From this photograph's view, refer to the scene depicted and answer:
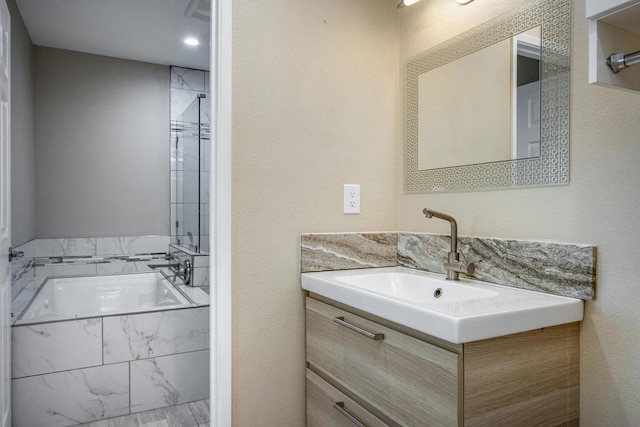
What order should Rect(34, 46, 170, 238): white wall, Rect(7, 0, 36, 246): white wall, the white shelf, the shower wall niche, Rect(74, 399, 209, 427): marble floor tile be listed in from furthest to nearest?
1. Rect(34, 46, 170, 238): white wall
2. the shower wall niche
3. Rect(7, 0, 36, 246): white wall
4. Rect(74, 399, 209, 427): marble floor tile
5. the white shelf

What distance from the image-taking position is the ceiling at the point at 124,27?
9.62 feet

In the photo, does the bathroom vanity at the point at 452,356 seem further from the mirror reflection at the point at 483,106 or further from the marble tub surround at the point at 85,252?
the marble tub surround at the point at 85,252

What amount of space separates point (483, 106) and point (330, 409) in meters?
1.13

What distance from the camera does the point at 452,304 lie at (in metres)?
1.01

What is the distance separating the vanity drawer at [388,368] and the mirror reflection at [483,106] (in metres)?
0.69

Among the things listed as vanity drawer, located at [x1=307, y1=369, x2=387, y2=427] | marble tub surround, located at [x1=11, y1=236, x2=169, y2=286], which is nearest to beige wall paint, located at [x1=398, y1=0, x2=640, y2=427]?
vanity drawer, located at [x1=307, y1=369, x2=387, y2=427]

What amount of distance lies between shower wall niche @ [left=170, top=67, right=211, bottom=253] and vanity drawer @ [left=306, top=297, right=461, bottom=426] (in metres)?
1.97

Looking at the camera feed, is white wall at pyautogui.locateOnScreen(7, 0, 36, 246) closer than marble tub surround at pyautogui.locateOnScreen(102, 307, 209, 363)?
No

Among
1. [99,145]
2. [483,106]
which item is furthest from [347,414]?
[99,145]

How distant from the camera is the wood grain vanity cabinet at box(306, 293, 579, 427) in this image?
910 mm

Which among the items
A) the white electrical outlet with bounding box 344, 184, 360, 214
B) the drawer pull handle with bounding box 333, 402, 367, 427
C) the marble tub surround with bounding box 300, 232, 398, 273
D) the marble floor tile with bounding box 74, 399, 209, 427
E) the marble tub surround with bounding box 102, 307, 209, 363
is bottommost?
the marble floor tile with bounding box 74, 399, 209, 427

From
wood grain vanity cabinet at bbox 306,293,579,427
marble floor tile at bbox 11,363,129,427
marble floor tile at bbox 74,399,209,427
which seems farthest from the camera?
marble floor tile at bbox 74,399,209,427

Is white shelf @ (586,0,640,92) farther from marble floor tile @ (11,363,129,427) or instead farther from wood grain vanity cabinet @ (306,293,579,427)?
marble floor tile @ (11,363,129,427)

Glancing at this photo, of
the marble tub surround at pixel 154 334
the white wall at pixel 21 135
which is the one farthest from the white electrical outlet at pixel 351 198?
the white wall at pixel 21 135
